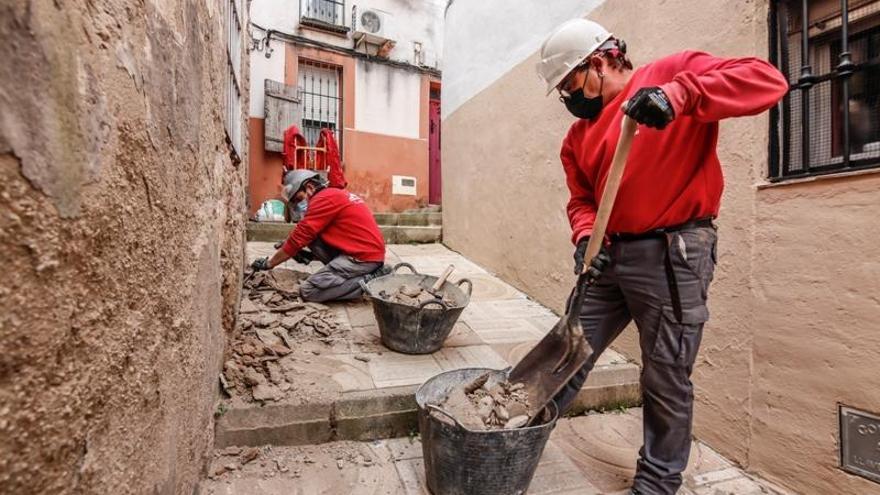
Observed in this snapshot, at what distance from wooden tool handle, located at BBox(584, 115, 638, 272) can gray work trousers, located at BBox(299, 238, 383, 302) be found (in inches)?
96.8

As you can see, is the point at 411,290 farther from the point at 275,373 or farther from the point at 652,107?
the point at 652,107

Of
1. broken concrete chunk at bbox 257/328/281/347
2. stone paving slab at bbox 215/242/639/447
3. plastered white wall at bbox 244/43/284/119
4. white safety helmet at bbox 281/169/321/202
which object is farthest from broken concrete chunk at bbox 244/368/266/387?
plastered white wall at bbox 244/43/284/119

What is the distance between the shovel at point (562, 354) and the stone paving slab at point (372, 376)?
71 cm

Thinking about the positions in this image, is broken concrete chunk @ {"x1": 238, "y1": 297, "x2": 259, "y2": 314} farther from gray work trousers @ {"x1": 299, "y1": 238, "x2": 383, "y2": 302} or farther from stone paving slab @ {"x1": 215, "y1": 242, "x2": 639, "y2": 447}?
stone paving slab @ {"x1": 215, "y1": 242, "x2": 639, "y2": 447}

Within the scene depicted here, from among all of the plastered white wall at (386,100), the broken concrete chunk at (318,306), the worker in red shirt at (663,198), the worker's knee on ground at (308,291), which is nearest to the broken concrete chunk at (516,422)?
the worker in red shirt at (663,198)

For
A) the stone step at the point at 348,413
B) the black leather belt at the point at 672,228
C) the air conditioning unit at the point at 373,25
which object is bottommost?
the stone step at the point at 348,413

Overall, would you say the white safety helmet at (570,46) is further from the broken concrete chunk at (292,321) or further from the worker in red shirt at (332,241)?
the worker in red shirt at (332,241)

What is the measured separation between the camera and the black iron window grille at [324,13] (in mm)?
8852

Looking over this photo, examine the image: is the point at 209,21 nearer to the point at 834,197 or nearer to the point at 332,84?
the point at 834,197

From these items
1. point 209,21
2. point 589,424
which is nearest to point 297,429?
point 589,424

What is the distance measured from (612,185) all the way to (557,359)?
2.57ft

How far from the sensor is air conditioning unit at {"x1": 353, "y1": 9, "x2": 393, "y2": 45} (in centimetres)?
931

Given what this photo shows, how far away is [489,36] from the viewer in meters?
4.92

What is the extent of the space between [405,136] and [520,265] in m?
6.20
